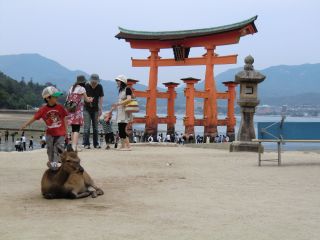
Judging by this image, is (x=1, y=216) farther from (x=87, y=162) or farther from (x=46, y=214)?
(x=87, y=162)

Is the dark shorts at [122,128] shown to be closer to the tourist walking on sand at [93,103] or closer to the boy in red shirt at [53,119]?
the tourist walking on sand at [93,103]

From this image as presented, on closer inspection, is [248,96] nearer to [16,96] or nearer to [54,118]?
[54,118]

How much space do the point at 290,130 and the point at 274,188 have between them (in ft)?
13.2

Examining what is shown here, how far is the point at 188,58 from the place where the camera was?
108ft

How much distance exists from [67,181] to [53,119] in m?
1.02

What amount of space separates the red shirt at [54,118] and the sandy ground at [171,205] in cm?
75

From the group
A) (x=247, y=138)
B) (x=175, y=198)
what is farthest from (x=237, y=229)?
(x=247, y=138)

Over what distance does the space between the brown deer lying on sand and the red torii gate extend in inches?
Answer: 1005

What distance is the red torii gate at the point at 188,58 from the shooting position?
30944 millimetres

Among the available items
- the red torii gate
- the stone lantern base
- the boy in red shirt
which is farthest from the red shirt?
the red torii gate

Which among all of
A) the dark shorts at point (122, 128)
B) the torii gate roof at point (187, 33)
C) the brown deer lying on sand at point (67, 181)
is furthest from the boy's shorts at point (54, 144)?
the torii gate roof at point (187, 33)

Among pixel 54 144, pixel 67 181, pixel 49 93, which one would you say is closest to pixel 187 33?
pixel 54 144

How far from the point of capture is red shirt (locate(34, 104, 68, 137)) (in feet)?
19.4

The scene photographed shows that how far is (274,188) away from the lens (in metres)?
5.93
